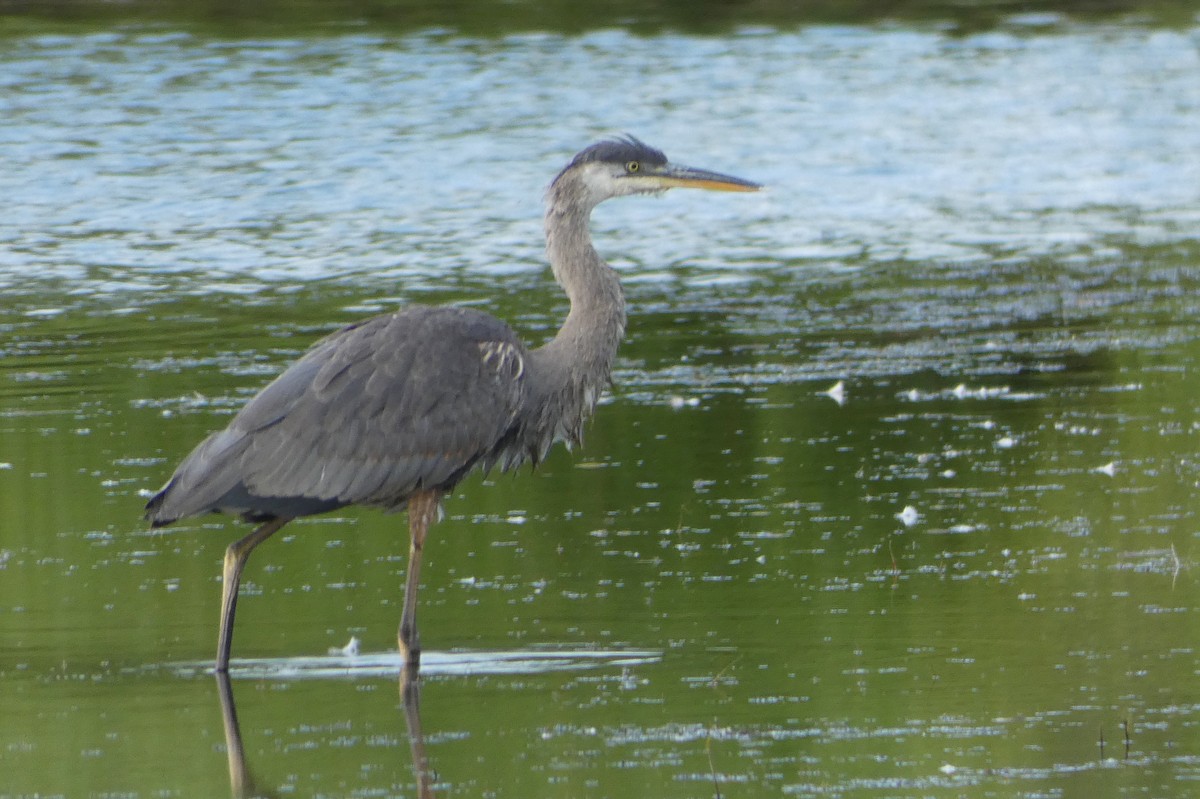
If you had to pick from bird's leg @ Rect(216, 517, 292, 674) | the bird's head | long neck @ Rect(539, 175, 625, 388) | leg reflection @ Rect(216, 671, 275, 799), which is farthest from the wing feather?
the bird's head

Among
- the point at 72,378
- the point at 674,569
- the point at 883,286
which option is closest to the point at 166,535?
the point at 674,569

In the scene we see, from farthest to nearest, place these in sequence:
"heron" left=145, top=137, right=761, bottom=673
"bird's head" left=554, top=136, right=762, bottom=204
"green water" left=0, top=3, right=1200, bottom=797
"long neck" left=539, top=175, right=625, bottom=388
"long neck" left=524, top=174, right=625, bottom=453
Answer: "bird's head" left=554, top=136, right=762, bottom=204, "long neck" left=539, top=175, right=625, bottom=388, "long neck" left=524, top=174, right=625, bottom=453, "heron" left=145, top=137, right=761, bottom=673, "green water" left=0, top=3, right=1200, bottom=797

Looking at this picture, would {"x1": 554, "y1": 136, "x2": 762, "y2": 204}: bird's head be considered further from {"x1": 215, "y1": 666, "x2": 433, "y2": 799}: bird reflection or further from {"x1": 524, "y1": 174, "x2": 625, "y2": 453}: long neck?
{"x1": 215, "y1": 666, "x2": 433, "y2": 799}: bird reflection

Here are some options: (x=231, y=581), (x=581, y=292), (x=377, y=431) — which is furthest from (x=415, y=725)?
(x=581, y=292)

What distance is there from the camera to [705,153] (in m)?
20.9

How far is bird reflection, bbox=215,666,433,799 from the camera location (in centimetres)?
570

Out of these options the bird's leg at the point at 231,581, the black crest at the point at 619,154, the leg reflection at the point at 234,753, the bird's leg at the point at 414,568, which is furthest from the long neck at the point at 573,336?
the leg reflection at the point at 234,753

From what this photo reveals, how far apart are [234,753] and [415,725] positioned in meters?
0.53

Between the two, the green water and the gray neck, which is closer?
the green water

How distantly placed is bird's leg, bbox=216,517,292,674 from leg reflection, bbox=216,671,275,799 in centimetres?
9

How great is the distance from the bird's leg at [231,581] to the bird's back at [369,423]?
0.28 ft

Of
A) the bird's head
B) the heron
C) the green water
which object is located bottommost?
the green water

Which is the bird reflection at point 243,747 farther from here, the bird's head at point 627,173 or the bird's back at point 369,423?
the bird's head at point 627,173

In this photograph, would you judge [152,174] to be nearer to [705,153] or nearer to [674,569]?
[705,153]
